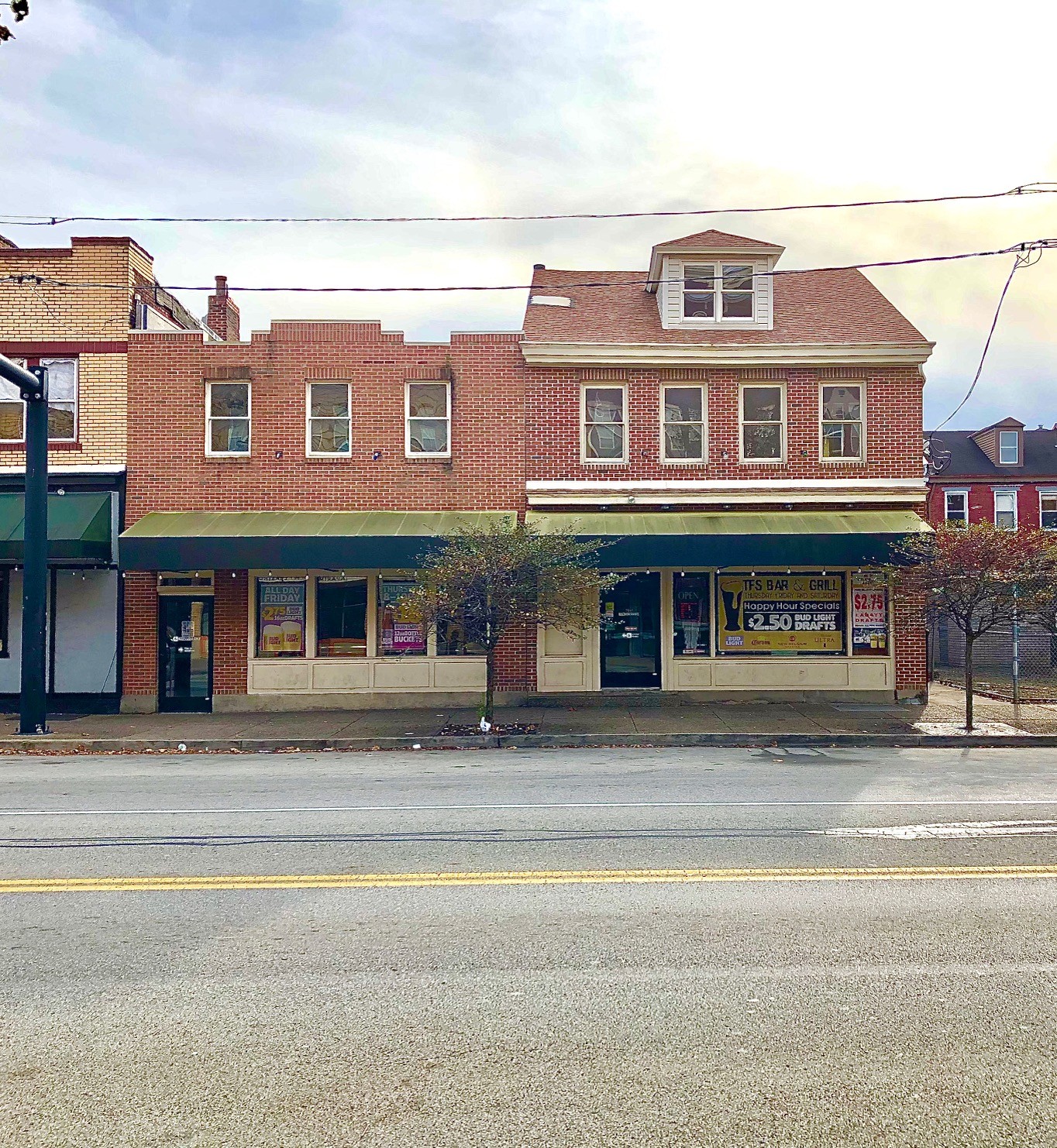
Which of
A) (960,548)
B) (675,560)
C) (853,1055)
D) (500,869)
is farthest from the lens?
(675,560)

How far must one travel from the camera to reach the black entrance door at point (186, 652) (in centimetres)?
1839

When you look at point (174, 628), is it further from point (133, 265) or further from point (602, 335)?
point (602, 335)

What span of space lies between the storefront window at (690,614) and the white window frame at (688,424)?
7.19ft

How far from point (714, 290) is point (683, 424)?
295 centimetres

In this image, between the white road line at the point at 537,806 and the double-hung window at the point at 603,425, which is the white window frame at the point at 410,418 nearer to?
the double-hung window at the point at 603,425

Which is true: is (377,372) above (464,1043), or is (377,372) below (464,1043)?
above

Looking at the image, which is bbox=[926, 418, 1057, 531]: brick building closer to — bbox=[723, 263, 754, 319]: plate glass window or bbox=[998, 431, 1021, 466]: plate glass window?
bbox=[998, 431, 1021, 466]: plate glass window

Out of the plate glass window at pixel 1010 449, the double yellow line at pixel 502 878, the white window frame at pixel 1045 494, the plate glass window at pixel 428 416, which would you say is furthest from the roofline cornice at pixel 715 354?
the white window frame at pixel 1045 494

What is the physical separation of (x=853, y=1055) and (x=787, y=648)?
1481 centimetres

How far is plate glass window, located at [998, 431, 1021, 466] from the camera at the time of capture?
1832 inches

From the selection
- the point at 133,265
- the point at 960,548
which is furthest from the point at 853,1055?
the point at 133,265

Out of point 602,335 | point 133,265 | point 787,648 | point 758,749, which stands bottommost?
point 758,749

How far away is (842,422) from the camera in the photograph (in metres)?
18.5

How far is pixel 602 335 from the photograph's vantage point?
18.7 m
